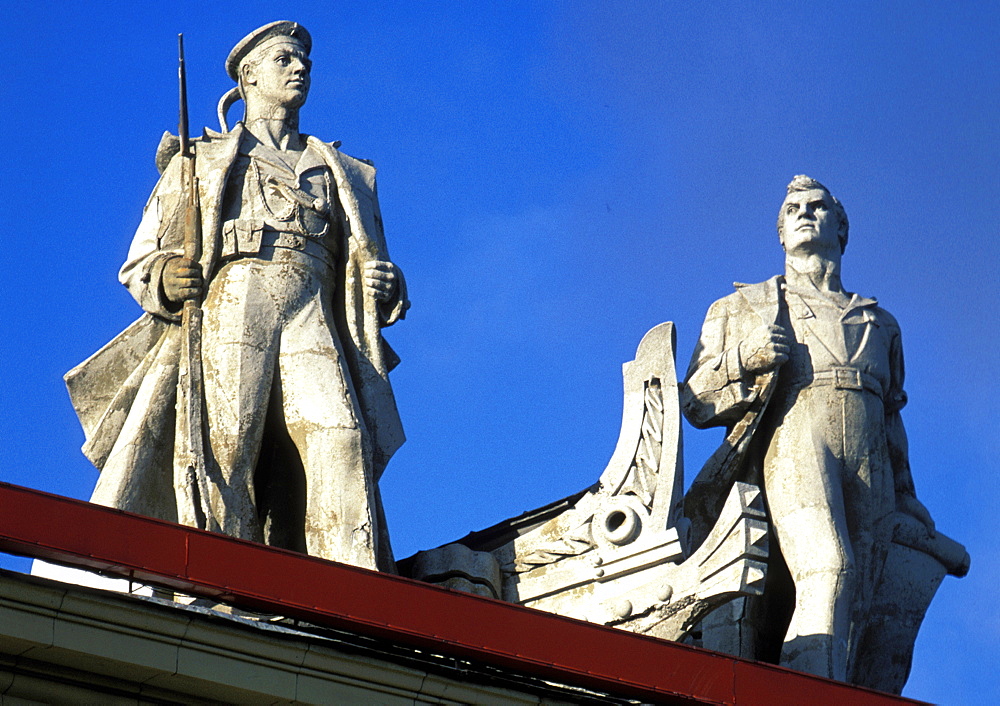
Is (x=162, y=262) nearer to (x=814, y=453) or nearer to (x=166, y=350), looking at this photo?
(x=166, y=350)

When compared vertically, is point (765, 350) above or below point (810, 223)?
below

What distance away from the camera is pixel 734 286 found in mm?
19344

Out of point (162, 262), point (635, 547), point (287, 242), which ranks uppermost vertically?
point (287, 242)

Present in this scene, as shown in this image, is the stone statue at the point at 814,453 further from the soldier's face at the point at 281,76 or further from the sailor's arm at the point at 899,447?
the soldier's face at the point at 281,76

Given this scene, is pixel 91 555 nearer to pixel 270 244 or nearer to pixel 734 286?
pixel 270 244

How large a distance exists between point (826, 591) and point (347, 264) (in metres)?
4.13

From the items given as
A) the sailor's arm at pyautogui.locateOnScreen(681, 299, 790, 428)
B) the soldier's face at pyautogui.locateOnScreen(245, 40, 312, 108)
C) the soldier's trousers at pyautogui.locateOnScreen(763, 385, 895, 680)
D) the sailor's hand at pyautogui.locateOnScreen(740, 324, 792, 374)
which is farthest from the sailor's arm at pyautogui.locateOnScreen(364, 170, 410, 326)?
the soldier's trousers at pyautogui.locateOnScreen(763, 385, 895, 680)

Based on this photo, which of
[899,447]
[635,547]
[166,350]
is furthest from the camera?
[899,447]

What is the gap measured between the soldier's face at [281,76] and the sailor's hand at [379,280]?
4.97 ft

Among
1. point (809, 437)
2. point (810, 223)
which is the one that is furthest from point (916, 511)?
point (810, 223)

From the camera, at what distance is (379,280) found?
1772 cm

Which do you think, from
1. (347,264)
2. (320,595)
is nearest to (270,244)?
(347,264)

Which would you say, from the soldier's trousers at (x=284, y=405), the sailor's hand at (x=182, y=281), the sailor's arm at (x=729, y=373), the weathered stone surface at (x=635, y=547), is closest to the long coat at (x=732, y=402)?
the sailor's arm at (x=729, y=373)

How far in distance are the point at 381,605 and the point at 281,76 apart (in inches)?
208
